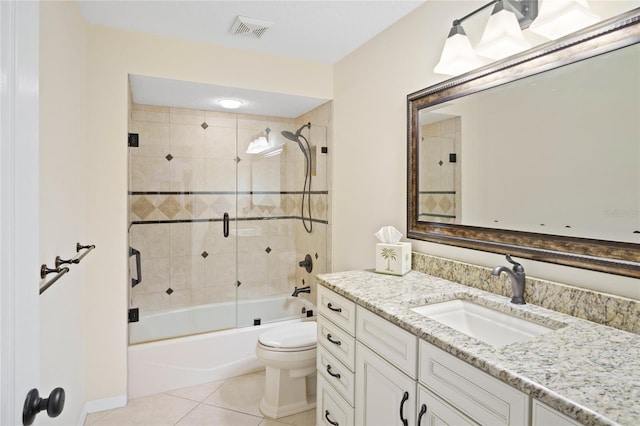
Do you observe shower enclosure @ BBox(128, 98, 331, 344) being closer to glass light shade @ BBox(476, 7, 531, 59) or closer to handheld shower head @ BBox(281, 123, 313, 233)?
handheld shower head @ BBox(281, 123, 313, 233)

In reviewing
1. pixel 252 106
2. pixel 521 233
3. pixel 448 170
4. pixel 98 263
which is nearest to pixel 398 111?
pixel 448 170

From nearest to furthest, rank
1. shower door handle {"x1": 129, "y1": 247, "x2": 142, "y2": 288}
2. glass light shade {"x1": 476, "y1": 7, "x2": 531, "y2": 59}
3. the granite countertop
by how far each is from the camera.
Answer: the granite countertop < glass light shade {"x1": 476, "y1": 7, "x2": 531, "y2": 59} < shower door handle {"x1": 129, "y1": 247, "x2": 142, "y2": 288}

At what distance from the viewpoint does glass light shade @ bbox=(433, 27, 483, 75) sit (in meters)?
1.76

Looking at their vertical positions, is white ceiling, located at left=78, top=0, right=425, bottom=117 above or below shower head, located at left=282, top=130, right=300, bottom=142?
above

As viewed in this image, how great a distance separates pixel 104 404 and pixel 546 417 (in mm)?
2532

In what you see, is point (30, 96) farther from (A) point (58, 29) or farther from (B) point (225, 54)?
(B) point (225, 54)

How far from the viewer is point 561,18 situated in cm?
135

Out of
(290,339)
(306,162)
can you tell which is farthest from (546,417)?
(306,162)

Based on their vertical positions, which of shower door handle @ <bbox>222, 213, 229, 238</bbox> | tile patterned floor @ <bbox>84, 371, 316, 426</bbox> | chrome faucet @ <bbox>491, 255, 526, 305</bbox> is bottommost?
tile patterned floor @ <bbox>84, 371, 316, 426</bbox>

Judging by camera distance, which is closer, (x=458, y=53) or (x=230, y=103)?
(x=458, y=53)

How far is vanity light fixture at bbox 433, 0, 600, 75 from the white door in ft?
5.18

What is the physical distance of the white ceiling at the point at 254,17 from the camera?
212 centimetres

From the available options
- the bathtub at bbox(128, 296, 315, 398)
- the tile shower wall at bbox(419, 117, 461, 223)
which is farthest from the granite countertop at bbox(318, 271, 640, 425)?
the bathtub at bbox(128, 296, 315, 398)

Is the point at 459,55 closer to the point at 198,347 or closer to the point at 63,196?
the point at 63,196
